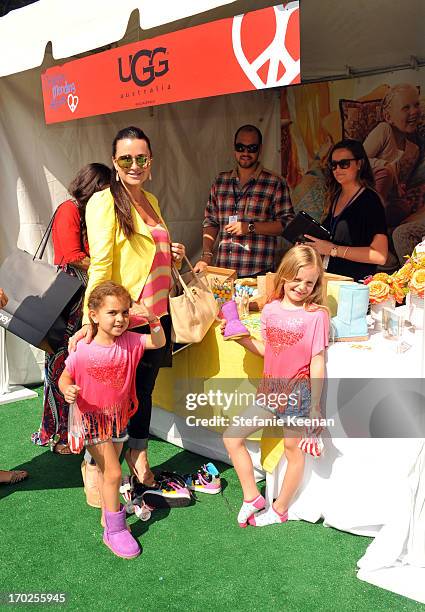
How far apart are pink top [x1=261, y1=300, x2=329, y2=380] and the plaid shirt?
61.8 inches

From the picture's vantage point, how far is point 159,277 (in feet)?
8.67

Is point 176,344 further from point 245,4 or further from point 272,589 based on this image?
point 245,4

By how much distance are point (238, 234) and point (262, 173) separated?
1.46ft

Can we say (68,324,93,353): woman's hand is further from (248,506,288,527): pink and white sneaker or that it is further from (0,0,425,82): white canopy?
(0,0,425,82): white canopy

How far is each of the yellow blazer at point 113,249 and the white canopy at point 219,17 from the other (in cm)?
99

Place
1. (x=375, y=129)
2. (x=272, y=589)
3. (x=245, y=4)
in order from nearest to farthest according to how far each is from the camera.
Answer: (x=272, y=589), (x=245, y=4), (x=375, y=129)

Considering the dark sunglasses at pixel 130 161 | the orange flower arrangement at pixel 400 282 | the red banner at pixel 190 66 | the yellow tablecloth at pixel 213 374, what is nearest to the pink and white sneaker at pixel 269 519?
the yellow tablecloth at pixel 213 374

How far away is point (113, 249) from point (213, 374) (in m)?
0.95

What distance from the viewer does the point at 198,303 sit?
2.81 m

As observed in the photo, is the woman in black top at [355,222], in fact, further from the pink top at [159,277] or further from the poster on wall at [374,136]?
the poster on wall at [374,136]

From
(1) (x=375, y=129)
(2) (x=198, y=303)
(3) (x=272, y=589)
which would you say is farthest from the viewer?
(1) (x=375, y=129)

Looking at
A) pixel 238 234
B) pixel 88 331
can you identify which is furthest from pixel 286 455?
pixel 238 234

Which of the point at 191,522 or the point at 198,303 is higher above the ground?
the point at 198,303

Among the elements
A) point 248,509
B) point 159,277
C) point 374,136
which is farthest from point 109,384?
point 374,136
